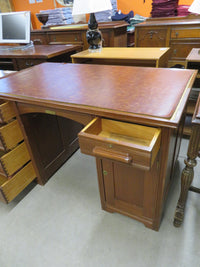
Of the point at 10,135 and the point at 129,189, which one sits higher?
the point at 10,135

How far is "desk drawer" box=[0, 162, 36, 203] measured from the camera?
1283mm

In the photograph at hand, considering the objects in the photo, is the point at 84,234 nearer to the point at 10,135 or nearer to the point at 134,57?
the point at 10,135

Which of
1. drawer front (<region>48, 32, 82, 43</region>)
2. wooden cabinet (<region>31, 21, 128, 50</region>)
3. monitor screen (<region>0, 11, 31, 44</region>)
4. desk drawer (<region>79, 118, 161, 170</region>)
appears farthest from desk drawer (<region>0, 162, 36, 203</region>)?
drawer front (<region>48, 32, 82, 43</region>)

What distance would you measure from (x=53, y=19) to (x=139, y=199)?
11.8 ft

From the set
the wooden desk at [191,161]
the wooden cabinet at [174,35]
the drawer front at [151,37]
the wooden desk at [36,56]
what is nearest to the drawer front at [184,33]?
the wooden cabinet at [174,35]

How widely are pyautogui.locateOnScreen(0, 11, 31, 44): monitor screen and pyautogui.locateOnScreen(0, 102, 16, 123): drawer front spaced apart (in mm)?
1447

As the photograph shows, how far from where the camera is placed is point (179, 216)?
1153 millimetres

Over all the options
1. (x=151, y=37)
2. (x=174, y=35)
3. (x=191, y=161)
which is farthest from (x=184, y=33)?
(x=191, y=161)

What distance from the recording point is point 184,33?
7.68 feet

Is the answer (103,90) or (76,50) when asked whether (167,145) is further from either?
(76,50)

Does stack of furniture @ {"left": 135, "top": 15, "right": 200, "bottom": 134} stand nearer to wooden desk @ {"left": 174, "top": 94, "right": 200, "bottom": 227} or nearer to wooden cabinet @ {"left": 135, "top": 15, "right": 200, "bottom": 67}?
wooden cabinet @ {"left": 135, "top": 15, "right": 200, "bottom": 67}

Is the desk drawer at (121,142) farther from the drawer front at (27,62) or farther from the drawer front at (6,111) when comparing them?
the drawer front at (27,62)

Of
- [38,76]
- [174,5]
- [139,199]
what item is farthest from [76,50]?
[139,199]

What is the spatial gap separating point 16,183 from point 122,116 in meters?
0.97
